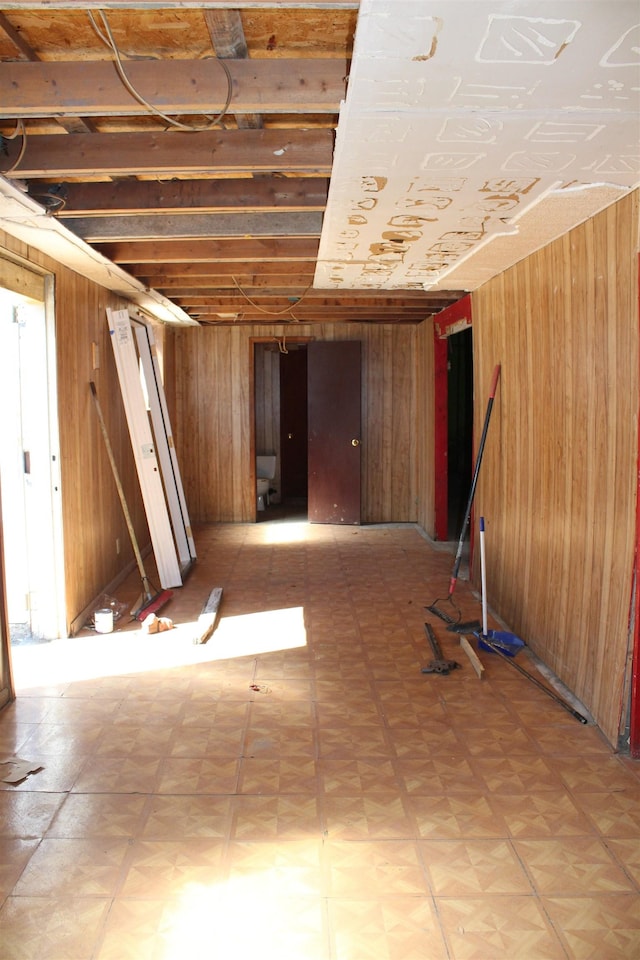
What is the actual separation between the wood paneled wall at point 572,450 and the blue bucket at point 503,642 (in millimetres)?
99

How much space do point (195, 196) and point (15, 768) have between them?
2.74 metres

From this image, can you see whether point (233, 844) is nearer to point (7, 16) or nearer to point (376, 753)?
point (376, 753)

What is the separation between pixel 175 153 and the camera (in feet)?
9.68

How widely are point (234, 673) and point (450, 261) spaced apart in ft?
9.64

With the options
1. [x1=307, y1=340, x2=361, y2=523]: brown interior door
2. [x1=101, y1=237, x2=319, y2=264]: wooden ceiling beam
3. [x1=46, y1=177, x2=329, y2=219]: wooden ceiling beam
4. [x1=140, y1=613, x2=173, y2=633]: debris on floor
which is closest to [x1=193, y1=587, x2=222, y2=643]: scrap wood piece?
[x1=140, y1=613, x2=173, y2=633]: debris on floor

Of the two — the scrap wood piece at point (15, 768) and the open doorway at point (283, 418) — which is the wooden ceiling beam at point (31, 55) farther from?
the open doorway at point (283, 418)

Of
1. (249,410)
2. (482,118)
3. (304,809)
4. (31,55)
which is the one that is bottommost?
(304,809)

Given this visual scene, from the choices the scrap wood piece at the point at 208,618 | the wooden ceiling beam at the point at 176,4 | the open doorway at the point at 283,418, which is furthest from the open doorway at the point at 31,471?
the open doorway at the point at 283,418

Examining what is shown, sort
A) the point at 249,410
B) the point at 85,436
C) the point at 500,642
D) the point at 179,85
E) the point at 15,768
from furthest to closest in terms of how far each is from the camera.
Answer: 1. the point at 249,410
2. the point at 85,436
3. the point at 500,642
4. the point at 15,768
5. the point at 179,85

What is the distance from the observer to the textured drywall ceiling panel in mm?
1813

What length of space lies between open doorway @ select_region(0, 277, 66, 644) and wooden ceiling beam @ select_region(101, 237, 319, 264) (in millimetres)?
564

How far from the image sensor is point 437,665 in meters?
4.12

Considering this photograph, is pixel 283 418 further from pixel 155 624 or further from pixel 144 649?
pixel 144 649

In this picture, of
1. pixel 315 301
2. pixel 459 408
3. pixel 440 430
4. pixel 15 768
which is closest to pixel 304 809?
pixel 15 768
